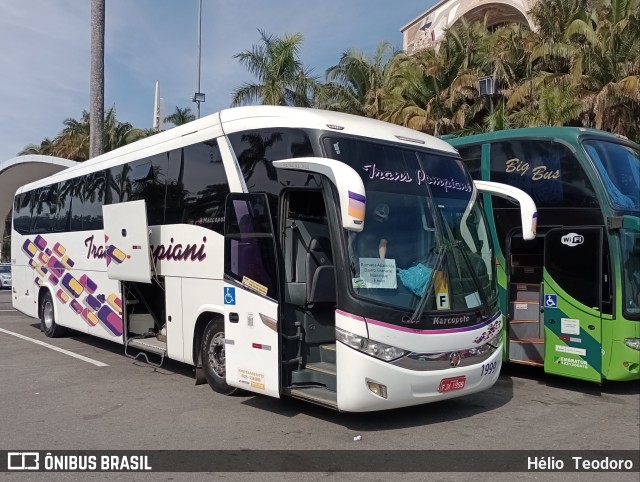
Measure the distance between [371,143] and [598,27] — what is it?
12.5 m

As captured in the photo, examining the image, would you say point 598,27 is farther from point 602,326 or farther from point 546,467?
point 546,467

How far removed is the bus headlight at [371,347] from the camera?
5746 millimetres

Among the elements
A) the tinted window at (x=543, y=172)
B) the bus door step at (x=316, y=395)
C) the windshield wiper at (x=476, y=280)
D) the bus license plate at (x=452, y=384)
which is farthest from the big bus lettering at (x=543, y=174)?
the bus door step at (x=316, y=395)

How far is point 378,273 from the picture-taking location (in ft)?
19.6

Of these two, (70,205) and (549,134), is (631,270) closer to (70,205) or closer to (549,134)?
(549,134)

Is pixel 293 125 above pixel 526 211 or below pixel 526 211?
above

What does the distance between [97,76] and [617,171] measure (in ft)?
50.9

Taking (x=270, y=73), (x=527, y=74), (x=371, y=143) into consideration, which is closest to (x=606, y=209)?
(x=371, y=143)

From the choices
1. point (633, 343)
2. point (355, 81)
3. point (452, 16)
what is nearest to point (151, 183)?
point (633, 343)

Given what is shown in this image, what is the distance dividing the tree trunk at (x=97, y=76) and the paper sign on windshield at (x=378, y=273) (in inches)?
603

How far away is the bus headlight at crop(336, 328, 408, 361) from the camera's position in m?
5.75

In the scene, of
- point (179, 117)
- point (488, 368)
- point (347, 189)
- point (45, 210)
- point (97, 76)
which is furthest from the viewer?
point (179, 117)

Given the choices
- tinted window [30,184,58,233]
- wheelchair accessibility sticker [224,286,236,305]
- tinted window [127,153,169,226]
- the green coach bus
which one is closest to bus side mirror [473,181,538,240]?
the green coach bus

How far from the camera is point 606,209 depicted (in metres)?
7.70
